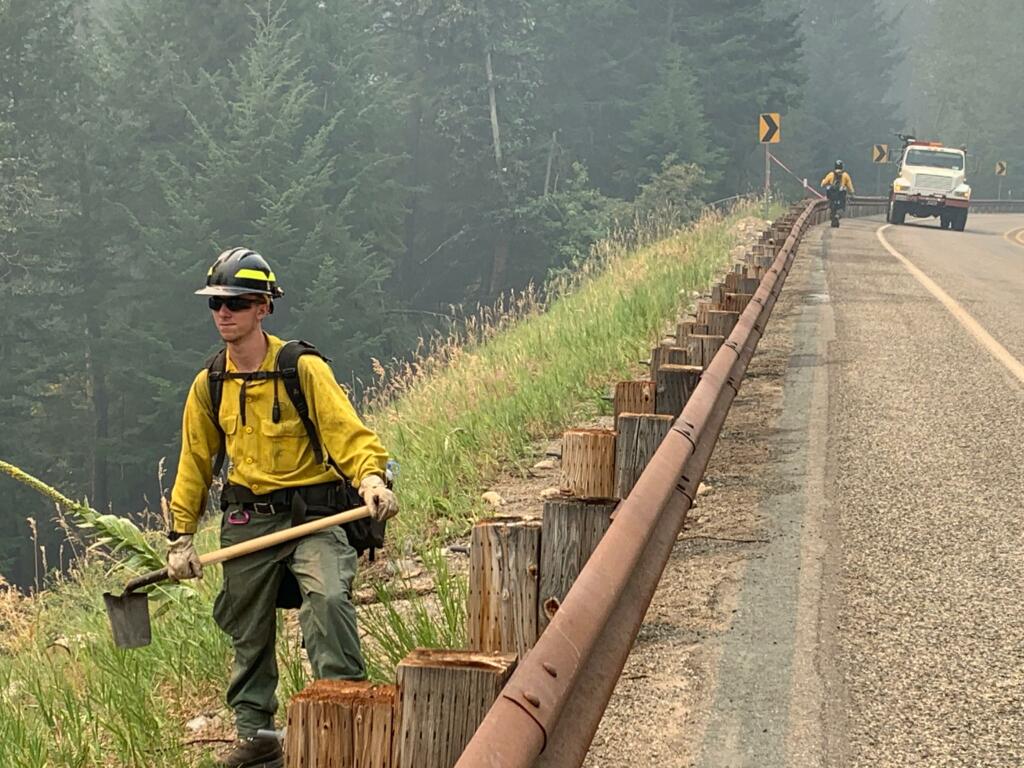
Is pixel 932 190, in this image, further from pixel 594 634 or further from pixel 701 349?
pixel 594 634

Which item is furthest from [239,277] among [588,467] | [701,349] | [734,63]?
[734,63]

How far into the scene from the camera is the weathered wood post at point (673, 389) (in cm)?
549

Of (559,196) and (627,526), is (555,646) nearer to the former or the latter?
(627,526)

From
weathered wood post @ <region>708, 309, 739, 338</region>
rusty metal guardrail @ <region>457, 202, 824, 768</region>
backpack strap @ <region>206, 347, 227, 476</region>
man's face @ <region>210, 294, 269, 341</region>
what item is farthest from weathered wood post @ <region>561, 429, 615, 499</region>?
weathered wood post @ <region>708, 309, 739, 338</region>

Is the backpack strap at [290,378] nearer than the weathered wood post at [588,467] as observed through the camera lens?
No

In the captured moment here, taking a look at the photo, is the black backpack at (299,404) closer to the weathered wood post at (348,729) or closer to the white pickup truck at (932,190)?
the weathered wood post at (348,729)

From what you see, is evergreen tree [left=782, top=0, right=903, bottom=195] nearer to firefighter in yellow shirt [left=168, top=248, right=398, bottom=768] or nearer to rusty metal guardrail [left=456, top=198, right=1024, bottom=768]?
rusty metal guardrail [left=456, top=198, right=1024, bottom=768]

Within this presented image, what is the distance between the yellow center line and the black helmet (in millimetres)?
7091

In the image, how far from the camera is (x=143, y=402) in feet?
117

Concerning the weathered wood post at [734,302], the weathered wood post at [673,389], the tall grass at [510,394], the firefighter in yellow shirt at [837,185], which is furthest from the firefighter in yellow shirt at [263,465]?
the firefighter in yellow shirt at [837,185]

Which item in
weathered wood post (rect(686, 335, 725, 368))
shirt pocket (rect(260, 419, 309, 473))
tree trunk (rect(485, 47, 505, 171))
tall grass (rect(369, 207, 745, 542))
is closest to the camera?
shirt pocket (rect(260, 419, 309, 473))

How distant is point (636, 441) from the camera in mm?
4367

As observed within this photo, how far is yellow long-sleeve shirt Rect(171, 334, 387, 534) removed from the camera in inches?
158

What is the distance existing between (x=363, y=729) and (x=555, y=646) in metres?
0.56
